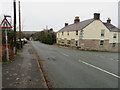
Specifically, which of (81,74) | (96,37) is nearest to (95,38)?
(96,37)

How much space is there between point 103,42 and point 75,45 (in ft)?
23.9

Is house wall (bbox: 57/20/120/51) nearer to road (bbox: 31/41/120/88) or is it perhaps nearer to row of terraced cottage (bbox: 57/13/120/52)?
row of terraced cottage (bbox: 57/13/120/52)

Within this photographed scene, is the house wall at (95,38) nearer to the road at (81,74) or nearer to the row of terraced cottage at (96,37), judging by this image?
the row of terraced cottage at (96,37)

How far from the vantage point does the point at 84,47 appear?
3328 cm

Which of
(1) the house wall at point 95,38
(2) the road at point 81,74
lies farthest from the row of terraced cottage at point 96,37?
(2) the road at point 81,74

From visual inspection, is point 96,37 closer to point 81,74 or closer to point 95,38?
point 95,38

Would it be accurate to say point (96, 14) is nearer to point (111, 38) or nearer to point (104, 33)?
point (104, 33)

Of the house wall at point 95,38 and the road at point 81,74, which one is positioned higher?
the house wall at point 95,38

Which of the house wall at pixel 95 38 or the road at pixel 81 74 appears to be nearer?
the road at pixel 81 74

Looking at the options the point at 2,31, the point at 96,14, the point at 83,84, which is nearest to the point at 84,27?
the point at 96,14

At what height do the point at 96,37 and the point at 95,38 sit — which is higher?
the point at 96,37

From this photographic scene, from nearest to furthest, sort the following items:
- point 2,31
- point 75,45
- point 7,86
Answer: point 7,86 < point 2,31 < point 75,45

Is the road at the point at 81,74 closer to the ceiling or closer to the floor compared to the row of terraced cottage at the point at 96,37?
closer to the floor

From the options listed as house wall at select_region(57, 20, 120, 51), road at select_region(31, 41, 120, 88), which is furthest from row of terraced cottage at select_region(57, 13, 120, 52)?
road at select_region(31, 41, 120, 88)
